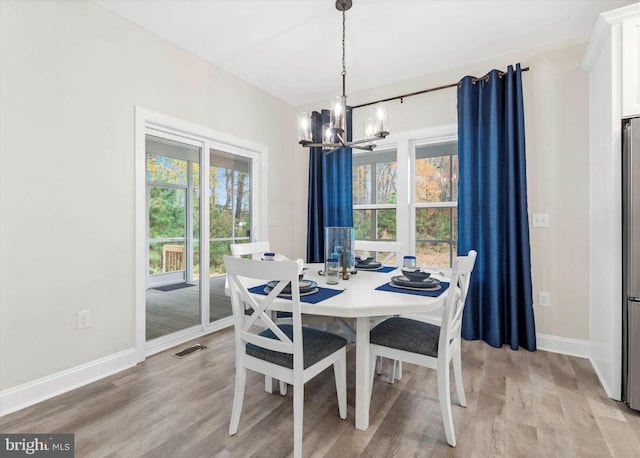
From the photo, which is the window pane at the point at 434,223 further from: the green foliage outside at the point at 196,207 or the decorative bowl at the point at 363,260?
the green foliage outside at the point at 196,207

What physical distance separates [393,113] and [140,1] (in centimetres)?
246

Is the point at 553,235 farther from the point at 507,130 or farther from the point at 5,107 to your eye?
the point at 5,107

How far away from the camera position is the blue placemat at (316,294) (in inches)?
63.0

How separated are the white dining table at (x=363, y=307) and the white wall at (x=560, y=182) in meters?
1.73

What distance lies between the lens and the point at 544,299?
2789 mm

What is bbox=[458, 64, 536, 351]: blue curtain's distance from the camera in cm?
274

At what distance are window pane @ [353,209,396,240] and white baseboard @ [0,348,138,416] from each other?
2577 millimetres

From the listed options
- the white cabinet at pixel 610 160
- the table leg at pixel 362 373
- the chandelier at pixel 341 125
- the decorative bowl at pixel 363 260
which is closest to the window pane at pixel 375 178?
the decorative bowl at pixel 363 260

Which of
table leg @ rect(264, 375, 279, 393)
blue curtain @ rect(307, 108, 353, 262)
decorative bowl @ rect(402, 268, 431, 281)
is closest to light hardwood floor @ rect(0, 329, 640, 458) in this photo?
table leg @ rect(264, 375, 279, 393)

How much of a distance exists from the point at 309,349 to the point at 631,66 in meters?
2.55

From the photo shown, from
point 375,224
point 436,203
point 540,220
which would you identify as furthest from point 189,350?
point 540,220

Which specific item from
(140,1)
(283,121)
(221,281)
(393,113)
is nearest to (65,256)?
(221,281)

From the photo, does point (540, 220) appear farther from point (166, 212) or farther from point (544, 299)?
point (166, 212)

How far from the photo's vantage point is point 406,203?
353cm
